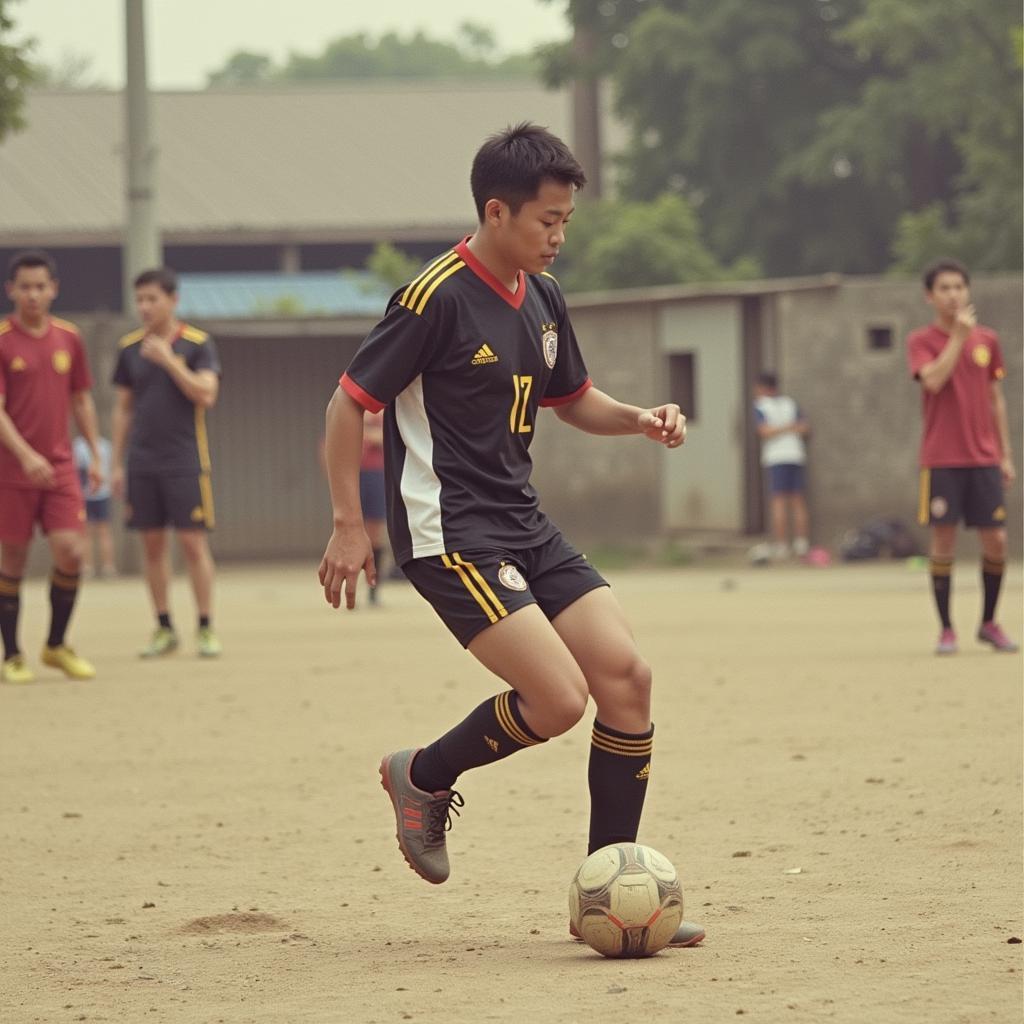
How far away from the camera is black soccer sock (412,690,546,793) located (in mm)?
5289

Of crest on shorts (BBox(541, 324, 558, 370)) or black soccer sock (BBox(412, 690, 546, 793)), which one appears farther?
crest on shorts (BBox(541, 324, 558, 370))

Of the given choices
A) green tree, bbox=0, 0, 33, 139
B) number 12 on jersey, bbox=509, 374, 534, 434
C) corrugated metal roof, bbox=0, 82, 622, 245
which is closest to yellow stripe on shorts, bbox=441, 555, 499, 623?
number 12 on jersey, bbox=509, 374, 534, 434

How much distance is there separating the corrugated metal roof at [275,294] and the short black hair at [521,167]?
2721cm

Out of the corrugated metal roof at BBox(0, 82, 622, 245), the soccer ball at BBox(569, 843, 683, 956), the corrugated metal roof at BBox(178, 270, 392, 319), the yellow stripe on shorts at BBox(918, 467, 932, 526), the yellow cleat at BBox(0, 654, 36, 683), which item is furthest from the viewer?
the corrugated metal roof at BBox(0, 82, 622, 245)

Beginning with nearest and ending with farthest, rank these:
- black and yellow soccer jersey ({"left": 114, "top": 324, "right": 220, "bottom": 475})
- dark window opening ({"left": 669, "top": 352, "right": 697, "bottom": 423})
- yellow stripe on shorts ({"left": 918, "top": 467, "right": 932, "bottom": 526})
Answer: yellow stripe on shorts ({"left": 918, "top": 467, "right": 932, "bottom": 526}), black and yellow soccer jersey ({"left": 114, "top": 324, "right": 220, "bottom": 475}), dark window opening ({"left": 669, "top": 352, "right": 697, "bottom": 423})

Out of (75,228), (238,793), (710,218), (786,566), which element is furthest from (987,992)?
(75,228)

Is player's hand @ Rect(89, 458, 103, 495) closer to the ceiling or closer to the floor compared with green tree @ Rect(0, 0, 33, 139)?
closer to the floor

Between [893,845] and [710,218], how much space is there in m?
30.2

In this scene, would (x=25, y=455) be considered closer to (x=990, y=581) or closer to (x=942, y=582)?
(x=942, y=582)

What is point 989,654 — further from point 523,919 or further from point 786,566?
point 786,566

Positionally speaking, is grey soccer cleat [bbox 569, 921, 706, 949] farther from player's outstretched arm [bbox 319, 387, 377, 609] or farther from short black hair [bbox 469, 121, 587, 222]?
short black hair [bbox 469, 121, 587, 222]

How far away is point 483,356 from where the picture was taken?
5305mm

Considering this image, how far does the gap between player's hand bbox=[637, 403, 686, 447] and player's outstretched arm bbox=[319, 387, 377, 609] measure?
0.74m

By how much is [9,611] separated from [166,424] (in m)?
1.36
